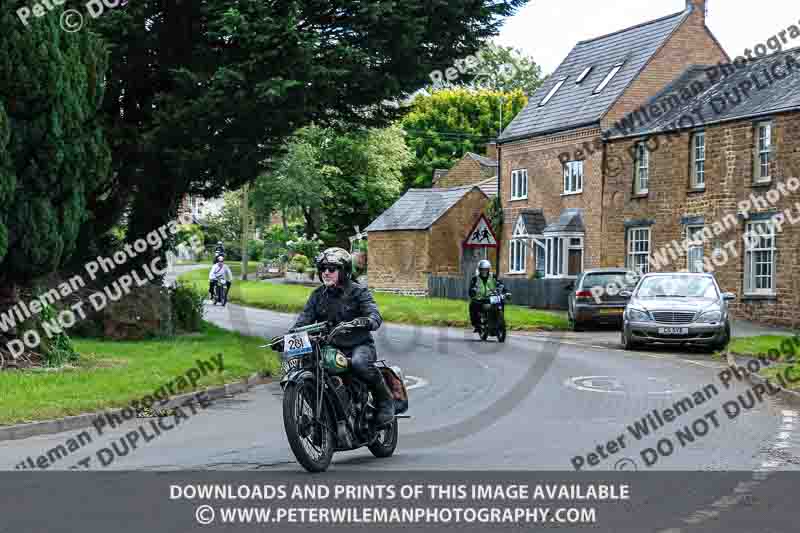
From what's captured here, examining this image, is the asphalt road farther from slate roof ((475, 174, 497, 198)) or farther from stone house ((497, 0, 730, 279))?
slate roof ((475, 174, 497, 198))

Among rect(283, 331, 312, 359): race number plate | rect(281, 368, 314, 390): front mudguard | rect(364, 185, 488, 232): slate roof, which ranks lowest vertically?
rect(281, 368, 314, 390): front mudguard

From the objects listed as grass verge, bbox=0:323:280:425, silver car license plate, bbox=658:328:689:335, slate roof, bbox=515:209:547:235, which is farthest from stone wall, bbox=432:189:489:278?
grass verge, bbox=0:323:280:425

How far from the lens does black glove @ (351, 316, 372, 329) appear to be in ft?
33.2

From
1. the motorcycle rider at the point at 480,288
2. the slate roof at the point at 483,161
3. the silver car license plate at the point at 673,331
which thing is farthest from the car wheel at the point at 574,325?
the slate roof at the point at 483,161

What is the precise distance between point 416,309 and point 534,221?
12.5 metres

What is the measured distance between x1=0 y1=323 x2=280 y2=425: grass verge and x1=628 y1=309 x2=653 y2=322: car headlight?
8.10 m

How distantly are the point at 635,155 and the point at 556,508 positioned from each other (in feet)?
122

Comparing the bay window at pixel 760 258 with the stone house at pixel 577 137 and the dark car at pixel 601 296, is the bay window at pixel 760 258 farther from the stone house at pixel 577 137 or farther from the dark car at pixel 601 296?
the stone house at pixel 577 137

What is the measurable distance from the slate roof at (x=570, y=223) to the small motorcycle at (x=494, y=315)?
20.7 metres

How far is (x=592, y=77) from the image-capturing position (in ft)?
167

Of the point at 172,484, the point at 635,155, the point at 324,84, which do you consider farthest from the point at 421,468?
the point at 635,155

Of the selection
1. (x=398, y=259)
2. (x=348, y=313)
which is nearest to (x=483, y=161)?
(x=398, y=259)

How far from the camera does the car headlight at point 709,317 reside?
2503 centimetres

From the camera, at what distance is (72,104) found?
18.4m
